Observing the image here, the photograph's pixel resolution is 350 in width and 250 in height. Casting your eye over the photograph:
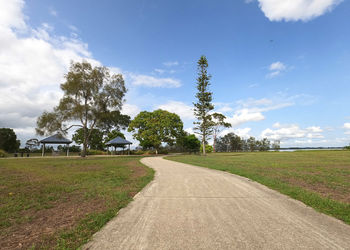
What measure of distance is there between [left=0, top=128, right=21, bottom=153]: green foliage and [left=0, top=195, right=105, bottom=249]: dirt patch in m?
57.8

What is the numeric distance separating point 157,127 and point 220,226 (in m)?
38.3

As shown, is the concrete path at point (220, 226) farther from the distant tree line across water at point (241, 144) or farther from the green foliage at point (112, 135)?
the distant tree line across water at point (241, 144)

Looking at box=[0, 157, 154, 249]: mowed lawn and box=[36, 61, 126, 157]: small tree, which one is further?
box=[36, 61, 126, 157]: small tree

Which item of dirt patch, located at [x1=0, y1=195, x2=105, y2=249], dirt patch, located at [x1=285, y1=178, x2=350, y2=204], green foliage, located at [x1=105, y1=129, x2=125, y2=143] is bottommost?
dirt patch, located at [x1=285, y1=178, x2=350, y2=204]

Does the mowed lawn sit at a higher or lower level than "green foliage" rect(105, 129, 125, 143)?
lower

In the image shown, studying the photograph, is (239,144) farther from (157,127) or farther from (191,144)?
(157,127)

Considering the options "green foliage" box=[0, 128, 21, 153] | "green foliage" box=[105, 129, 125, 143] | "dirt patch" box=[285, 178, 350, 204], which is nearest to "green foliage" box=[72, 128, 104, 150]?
"green foliage" box=[105, 129, 125, 143]

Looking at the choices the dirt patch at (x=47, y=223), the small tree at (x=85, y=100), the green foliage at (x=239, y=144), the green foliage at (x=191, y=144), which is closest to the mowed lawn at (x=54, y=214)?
the dirt patch at (x=47, y=223)

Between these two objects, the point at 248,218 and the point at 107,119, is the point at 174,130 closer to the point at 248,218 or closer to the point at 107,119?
the point at 107,119

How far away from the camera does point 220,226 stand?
3.37 m

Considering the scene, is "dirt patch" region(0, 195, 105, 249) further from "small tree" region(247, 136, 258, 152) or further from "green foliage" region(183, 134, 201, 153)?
"small tree" region(247, 136, 258, 152)

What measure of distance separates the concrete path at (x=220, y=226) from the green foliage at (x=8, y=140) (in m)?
60.1

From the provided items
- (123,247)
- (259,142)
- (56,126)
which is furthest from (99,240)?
(259,142)

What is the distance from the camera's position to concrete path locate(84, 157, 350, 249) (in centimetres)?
279
